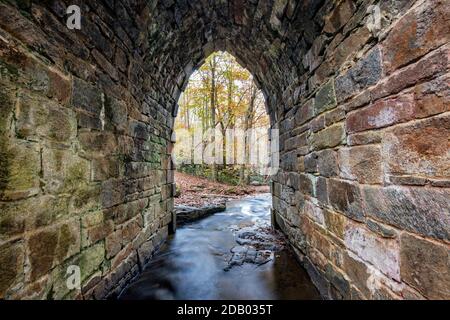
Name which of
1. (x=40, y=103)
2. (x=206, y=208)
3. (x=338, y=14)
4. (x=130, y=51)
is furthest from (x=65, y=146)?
(x=206, y=208)

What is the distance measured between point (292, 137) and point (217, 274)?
2220 mm

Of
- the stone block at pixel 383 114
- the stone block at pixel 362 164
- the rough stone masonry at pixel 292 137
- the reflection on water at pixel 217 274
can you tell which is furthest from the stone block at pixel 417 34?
the reflection on water at pixel 217 274

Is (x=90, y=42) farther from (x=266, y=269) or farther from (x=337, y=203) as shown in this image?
(x=266, y=269)

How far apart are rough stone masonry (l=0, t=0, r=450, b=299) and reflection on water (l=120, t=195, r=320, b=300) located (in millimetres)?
242

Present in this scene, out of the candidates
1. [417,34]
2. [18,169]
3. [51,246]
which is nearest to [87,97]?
[18,169]

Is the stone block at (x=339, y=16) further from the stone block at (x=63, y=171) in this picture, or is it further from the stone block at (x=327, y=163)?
the stone block at (x=63, y=171)

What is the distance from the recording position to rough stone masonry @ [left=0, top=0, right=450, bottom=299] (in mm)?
1237

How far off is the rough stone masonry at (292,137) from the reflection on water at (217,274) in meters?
0.24

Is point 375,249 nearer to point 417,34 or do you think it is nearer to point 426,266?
point 426,266

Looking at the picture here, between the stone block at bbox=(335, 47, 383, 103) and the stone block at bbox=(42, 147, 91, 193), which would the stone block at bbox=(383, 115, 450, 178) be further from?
the stone block at bbox=(42, 147, 91, 193)

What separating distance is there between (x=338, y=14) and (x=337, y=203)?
1632 millimetres

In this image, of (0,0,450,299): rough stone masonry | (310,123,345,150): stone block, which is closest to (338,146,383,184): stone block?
(0,0,450,299): rough stone masonry

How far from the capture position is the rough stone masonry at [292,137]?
4.06 feet

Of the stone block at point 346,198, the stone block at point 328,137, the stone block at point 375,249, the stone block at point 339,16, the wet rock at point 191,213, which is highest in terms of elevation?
the stone block at point 339,16
